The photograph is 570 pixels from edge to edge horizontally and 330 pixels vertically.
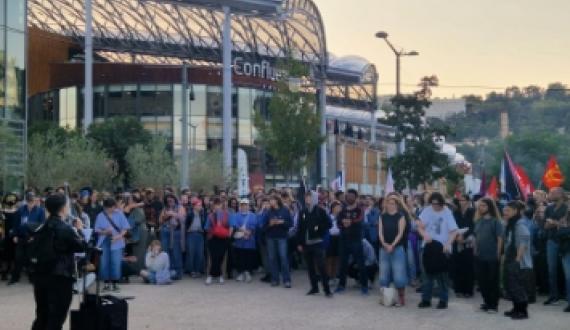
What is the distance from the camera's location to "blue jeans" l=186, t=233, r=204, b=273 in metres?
20.9

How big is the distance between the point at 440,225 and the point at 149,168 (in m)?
36.8

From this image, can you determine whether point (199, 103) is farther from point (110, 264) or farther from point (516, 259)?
point (516, 259)

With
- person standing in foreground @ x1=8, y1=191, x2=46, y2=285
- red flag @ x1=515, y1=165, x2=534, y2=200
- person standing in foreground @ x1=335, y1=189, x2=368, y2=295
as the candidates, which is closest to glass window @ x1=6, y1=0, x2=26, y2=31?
person standing in foreground @ x1=8, y1=191, x2=46, y2=285

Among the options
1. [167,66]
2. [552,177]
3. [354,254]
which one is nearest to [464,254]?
[354,254]

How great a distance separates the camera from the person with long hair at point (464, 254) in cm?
1778

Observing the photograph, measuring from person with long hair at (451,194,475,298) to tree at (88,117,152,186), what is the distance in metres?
36.0

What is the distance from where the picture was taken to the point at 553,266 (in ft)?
53.4

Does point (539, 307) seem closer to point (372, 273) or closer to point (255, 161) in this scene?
point (372, 273)

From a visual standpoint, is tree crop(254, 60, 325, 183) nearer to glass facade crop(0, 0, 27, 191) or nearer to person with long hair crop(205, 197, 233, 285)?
glass facade crop(0, 0, 27, 191)

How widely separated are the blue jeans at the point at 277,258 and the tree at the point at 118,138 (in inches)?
1328

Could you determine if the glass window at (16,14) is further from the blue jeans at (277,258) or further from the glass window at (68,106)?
the glass window at (68,106)

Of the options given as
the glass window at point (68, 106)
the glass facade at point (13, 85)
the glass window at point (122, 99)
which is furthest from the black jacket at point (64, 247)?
the glass window at point (68, 106)

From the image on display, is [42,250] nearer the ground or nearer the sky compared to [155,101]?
nearer the ground

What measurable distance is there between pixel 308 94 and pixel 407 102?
7.85m
